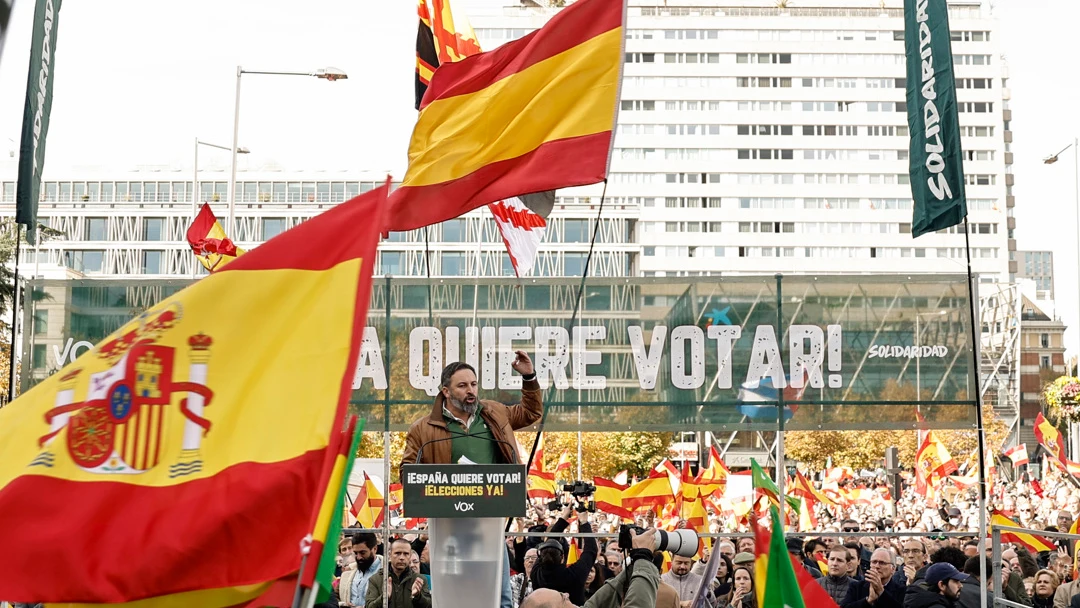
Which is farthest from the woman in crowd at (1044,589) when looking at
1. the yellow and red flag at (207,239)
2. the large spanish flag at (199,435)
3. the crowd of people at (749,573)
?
the yellow and red flag at (207,239)

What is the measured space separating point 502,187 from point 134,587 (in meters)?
3.72

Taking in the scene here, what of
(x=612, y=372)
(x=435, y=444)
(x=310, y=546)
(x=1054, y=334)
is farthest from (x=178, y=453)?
(x=1054, y=334)

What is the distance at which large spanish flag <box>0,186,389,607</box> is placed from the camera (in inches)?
159

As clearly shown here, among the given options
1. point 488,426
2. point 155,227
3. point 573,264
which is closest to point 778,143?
point 573,264

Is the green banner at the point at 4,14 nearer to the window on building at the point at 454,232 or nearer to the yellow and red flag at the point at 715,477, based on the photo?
the yellow and red flag at the point at 715,477

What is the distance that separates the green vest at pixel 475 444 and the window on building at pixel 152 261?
306 feet

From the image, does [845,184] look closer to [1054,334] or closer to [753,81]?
[753,81]

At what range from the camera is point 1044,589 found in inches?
437

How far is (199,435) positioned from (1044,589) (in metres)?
8.90

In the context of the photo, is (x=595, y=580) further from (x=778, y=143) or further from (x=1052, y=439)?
(x=778, y=143)

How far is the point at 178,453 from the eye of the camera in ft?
13.9

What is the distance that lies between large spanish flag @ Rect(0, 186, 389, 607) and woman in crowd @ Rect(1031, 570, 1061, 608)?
28.6 ft

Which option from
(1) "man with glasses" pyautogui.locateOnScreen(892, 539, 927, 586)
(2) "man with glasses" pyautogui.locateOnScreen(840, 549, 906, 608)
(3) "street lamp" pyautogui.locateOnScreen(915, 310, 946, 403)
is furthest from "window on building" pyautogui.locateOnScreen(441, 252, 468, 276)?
(2) "man with glasses" pyautogui.locateOnScreen(840, 549, 906, 608)

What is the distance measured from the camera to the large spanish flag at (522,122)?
7152mm
